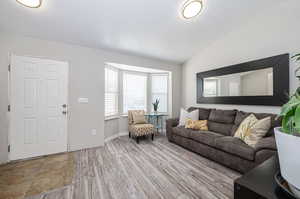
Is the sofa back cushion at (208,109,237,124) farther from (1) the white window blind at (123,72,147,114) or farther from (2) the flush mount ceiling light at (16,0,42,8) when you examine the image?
(2) the flush mount ceiling light at (16,0,42,8)

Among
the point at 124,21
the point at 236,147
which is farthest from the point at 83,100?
the point at 236,147

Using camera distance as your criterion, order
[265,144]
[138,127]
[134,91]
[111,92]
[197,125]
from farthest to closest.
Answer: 1. [134,91]
2. [111,92]
3. [138,127]
4. [197,125]
5. [265,144]

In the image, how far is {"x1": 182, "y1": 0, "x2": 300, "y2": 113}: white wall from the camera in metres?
2.31

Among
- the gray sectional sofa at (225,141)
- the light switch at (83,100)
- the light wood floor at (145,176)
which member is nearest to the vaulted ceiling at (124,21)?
the light switch at (83,100)

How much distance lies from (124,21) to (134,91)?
2.42 metres

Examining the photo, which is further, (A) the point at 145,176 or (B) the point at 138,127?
(B) the point at 138,127

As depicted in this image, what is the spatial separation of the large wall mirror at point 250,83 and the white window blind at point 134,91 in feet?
6.56

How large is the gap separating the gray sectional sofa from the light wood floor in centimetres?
17

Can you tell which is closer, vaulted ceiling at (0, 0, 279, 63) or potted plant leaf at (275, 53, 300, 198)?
potted plant leaf at (275, 53, 300, 198)

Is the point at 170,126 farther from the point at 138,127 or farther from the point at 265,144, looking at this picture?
the point at 265,144

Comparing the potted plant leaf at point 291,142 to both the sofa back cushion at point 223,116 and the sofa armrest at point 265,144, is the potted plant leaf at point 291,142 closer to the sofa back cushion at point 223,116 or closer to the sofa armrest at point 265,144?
the sofa armrest at point 265,144

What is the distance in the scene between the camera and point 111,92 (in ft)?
13.0

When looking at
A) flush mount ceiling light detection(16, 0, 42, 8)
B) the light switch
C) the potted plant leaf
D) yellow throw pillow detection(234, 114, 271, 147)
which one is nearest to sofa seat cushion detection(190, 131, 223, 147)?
yellow throw pillow detection(234, 114, 271, 147)

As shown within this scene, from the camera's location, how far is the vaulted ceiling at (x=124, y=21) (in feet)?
7.08
